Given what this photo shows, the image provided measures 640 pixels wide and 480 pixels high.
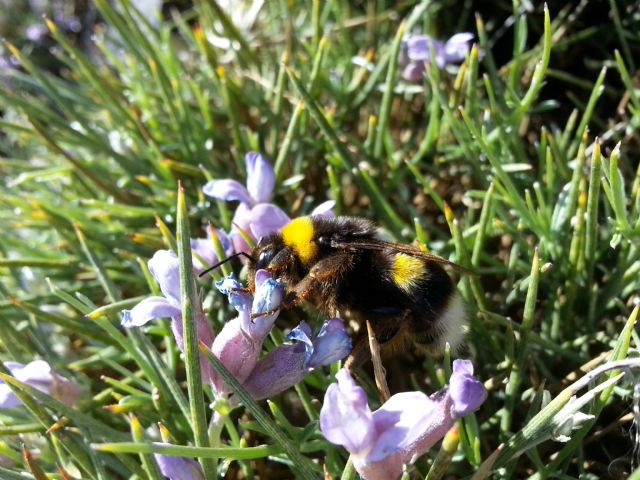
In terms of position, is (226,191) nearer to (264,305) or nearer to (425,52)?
(264,305)

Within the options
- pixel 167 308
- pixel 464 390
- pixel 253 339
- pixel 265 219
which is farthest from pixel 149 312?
pixel 464 390

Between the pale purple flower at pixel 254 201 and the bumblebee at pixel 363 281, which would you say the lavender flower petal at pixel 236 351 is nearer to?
the bumblebee at pixel 363 281

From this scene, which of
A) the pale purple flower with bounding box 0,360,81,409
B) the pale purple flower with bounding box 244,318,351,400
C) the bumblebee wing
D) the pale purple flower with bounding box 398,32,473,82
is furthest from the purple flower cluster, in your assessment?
the pale purple flower with bounding box 398,32,473,82

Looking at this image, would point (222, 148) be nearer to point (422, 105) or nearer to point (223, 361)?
point (422, 105)

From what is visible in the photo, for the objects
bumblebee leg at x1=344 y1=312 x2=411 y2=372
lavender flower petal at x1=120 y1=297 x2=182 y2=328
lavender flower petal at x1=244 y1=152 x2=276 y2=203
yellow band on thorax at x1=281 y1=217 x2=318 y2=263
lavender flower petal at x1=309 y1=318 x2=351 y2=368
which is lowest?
bumblebee leg at x1=344 y1=312 x2=411 y2=372

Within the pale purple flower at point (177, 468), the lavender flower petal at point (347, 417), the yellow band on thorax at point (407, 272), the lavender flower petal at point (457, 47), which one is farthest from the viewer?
the lavender flower petal at point (457, 47)

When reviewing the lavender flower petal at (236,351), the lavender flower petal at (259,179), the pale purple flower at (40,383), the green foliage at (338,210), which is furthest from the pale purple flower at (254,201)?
the pale purple flower at (40,383)

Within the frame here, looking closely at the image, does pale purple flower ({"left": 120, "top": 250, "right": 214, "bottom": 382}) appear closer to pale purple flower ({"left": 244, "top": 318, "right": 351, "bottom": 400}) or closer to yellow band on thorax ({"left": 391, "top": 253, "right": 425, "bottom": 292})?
pale purple flower ({"left": 244, "top": 318, "right": 351, "bottom": 400})
